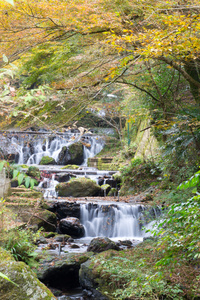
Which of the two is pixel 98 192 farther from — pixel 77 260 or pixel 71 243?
pixel 77 260

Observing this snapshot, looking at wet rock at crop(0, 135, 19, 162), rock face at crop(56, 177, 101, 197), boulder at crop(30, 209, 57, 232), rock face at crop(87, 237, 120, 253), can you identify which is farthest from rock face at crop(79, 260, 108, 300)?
rock face at crop(56, 177, 101, 197)

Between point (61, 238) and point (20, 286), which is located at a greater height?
point (20, 286)

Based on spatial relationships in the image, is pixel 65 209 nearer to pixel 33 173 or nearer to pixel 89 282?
pixel 33 173

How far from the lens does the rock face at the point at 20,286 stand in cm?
261

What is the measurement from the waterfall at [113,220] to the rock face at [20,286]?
641cm

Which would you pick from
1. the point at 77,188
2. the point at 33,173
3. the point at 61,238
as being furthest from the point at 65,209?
the point at 33,173

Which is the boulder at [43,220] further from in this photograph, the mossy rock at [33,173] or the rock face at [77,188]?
the mossy rock at [33,173]

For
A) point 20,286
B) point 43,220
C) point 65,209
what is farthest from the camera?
point 65,209

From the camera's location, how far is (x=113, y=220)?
9.34 m

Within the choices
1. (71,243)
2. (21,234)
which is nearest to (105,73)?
(21,234)

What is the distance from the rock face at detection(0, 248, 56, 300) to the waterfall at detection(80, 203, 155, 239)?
21.0 ft

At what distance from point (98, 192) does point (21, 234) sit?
27.8 feet

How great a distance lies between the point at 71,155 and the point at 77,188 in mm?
8103

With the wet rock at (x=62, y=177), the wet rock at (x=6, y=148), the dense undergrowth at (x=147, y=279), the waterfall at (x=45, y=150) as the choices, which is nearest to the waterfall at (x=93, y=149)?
the waterfall at (x=45, y=150)
